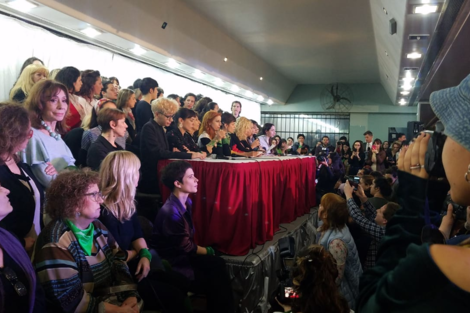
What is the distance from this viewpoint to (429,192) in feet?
2.41

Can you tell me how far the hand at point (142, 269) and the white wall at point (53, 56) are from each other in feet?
8.96

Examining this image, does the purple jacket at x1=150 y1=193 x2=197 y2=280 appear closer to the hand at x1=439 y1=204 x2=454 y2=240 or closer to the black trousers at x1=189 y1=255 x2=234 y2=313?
the black trousers at x1=189 y1=255 x2=234 y2=313

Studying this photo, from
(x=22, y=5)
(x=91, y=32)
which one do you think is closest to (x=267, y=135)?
(x=91, y=32)

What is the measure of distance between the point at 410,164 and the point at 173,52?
513 centimetres

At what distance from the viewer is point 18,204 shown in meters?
1.76

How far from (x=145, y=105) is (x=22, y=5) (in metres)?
1.43

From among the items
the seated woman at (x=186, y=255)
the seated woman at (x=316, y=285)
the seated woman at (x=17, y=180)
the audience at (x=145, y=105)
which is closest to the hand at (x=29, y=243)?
the seated woman at (x=17, y=180)

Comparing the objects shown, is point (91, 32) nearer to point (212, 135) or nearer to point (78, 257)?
point (212, 135)

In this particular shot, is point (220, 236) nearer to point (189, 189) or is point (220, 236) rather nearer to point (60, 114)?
point (189, 189)

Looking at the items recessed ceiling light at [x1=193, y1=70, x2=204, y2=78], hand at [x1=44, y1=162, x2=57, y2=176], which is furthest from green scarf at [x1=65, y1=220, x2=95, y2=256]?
recessed ceiling light at [x1=193, y1=70, x2=204, y2=78]

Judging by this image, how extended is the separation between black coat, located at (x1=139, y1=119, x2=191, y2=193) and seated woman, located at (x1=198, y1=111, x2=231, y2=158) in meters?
0.74

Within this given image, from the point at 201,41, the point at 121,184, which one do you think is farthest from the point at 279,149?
the point at 121,184

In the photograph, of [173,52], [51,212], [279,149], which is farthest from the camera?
[279,149]

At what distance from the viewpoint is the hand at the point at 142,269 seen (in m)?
2.07
